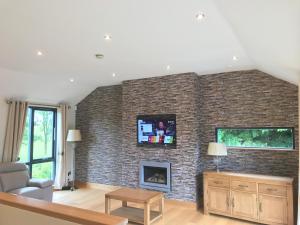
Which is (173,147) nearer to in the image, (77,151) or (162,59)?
(162,59)

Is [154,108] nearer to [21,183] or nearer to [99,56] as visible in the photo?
[99,56]

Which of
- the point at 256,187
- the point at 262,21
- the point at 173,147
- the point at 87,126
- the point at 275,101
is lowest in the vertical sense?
the point at 256,187

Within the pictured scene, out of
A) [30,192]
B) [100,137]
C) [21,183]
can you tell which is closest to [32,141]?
[21,183]

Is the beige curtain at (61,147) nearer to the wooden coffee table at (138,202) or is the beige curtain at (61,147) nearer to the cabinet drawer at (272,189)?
the wooden coffee table at (138,202)

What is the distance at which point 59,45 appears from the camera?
344 cm

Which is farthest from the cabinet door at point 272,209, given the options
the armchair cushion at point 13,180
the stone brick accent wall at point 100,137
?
the armchair cushion at point 13,180

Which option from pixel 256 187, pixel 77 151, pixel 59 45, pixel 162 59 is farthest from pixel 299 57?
pixel 77 151

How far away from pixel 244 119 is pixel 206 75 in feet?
4.11

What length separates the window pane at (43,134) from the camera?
6043 mm

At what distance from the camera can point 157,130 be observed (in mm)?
5441

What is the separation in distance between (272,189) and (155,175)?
7.98 feet

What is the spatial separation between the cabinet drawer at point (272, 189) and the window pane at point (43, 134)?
16.7 feet

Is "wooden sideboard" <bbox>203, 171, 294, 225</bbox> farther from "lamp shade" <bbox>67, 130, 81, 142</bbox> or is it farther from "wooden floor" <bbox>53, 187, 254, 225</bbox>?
"lamp shade" <bbox>67, 130, 81, 142</bbox>

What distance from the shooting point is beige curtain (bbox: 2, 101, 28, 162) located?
16.9ft
